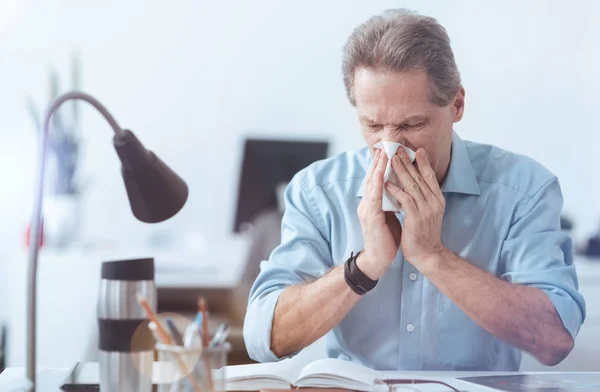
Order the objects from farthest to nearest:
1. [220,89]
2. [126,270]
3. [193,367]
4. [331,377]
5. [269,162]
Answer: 1. [220,89]
2. [269,162]
3. [331,377]
4. [126,270]
5. [193,367]

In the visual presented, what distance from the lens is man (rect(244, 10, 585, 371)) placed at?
1321mm

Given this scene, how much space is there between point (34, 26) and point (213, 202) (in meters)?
1.17

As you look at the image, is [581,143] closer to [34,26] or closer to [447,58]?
[447,58]

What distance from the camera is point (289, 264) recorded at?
1.44m

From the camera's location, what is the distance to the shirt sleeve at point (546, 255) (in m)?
1.34

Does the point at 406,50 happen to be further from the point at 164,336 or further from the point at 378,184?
the point at 164,336

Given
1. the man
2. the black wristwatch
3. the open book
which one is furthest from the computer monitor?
the open book

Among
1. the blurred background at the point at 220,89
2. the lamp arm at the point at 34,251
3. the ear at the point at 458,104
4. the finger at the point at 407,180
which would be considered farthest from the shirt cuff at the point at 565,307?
the blurred background at the point at 220,89

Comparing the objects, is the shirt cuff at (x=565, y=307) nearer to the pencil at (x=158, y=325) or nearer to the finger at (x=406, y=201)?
the finger at (x=406, y=201)

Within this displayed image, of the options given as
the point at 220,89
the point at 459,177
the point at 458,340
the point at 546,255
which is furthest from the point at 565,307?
the point at 220,89

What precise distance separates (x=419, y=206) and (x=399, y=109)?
179 mm

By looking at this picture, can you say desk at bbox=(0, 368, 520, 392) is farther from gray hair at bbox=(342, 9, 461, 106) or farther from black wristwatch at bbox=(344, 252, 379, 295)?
gray hair at bbox=(342, 9, 461, 106)

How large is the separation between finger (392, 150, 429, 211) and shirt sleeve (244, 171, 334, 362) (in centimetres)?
22

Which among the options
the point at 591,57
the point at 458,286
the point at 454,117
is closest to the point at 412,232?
the point at 458,286
